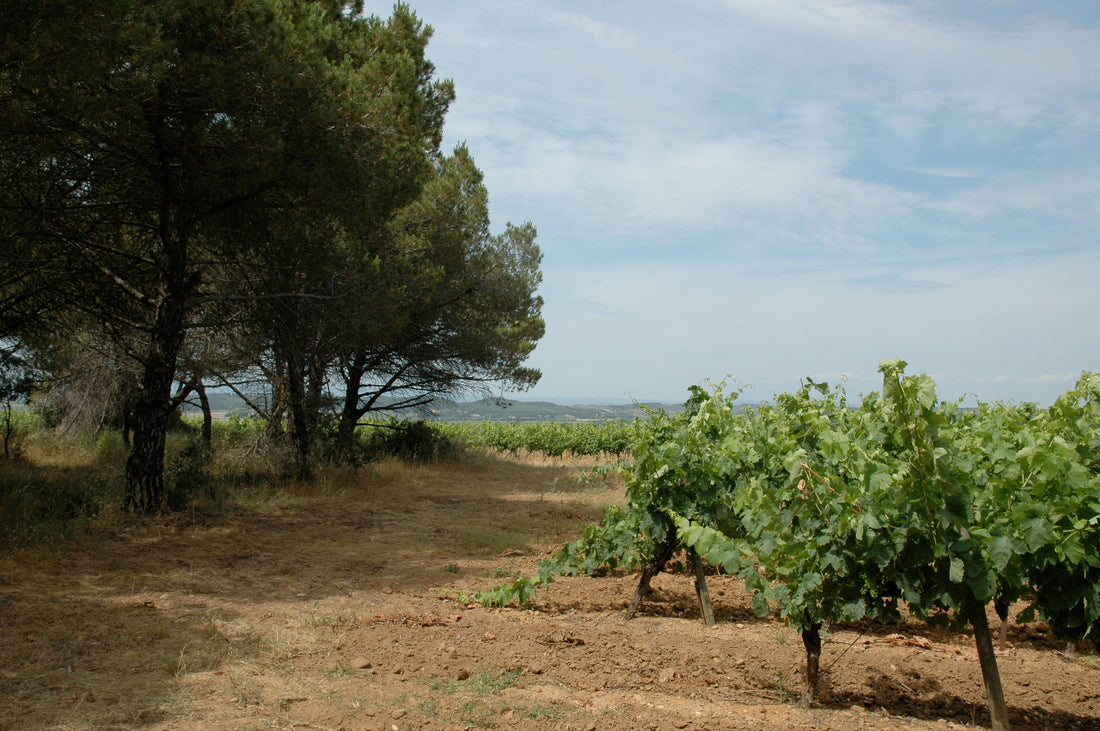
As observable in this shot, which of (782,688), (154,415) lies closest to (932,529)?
(782,688)

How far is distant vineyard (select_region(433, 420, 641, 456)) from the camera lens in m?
25.9

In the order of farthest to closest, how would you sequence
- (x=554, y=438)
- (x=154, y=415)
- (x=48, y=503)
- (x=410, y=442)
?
(x=554, y=438), (x=410, y=442), (x=154, y=415), (x=48, y=503)

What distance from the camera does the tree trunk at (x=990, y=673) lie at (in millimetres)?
3082

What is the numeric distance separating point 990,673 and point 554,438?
77.0 ft

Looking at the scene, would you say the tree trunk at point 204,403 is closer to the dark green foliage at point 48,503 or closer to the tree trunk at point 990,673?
the dark green foliage at point 48,503

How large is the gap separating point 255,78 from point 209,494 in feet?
18.7

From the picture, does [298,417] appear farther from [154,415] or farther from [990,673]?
[990,673]

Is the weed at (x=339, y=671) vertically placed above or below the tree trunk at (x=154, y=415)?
below

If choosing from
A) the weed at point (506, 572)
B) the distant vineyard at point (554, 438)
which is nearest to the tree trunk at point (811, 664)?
the weed at point (506, 572)

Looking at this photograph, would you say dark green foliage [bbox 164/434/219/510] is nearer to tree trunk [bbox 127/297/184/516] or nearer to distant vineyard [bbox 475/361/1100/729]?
tree trunk [bbox 127/297/184/516]

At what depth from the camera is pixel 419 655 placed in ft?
14.8

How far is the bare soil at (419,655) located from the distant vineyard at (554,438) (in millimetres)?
18092

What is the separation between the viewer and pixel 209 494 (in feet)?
33.5

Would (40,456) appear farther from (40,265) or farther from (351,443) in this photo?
(40,265)
